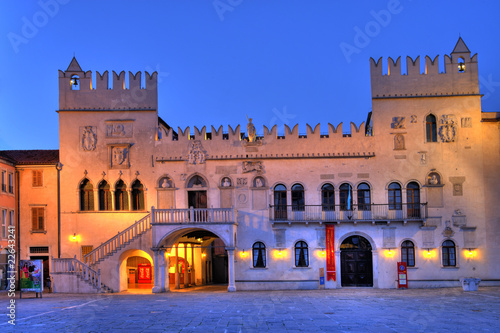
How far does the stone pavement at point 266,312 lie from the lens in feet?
65.6

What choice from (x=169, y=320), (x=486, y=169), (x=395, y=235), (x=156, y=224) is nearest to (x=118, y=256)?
(x=156, y=224)

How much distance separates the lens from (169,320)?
2195cm

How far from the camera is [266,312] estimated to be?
948 inches

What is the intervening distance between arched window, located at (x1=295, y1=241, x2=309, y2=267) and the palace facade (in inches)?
3.6

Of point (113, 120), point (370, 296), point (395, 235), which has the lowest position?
point (370, 296)

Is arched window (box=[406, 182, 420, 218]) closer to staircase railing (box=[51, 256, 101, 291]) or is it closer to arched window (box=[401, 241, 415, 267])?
arched window (box=[401, 241, 415, 267])

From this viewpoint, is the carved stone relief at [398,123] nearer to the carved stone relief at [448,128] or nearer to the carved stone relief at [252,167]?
the carved stone relief at [448,128]

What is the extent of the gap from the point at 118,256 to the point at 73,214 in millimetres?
4625

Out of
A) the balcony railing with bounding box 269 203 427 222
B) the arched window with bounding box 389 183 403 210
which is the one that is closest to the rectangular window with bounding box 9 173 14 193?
the balcony railing with bounding box 269 203 427 222

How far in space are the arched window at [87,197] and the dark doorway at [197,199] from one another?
6.08 metres

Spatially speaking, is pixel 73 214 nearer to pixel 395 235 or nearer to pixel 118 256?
pixel 118 256

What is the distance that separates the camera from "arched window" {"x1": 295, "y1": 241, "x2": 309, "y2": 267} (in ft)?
118

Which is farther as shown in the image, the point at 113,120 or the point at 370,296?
the point at 113,120

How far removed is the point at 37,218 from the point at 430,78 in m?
25.8
